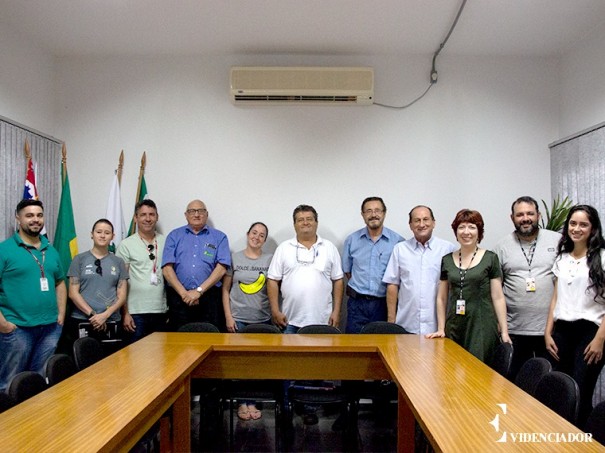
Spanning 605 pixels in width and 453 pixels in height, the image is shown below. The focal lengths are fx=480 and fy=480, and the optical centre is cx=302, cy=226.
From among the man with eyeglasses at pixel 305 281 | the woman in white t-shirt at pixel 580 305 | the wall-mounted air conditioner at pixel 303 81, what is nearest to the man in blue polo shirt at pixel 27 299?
the man with eyeglasses at pixel 305 281

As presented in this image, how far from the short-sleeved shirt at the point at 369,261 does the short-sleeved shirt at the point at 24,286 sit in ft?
8.27

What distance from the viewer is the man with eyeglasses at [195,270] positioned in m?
4.32

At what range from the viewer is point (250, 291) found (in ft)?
14.3

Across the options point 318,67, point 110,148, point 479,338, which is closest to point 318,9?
point 318,67

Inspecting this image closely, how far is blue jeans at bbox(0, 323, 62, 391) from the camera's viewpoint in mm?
3553

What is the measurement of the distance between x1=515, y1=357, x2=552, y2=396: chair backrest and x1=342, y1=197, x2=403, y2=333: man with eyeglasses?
5.59 feet

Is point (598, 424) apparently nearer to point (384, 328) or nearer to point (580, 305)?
point (580, 305)

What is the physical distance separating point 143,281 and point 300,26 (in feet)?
8.97

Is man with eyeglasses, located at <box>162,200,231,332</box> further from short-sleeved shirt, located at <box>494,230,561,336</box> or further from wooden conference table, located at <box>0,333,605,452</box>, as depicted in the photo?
short-sleeved shirt, located at <box>494,230,561,336</box>

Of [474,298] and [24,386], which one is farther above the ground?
[474,298]

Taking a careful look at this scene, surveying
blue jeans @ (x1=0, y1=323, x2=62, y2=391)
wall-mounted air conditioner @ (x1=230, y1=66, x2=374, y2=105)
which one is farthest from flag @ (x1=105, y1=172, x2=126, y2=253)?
wall-mounted air conditioner @ (x1=230, y1=66, x2=374, y2=105)

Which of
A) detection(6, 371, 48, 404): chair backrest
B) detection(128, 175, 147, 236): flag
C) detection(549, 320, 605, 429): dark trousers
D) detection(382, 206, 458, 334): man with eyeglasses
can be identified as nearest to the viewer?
detection(6, 371, 48, 404): chair backrest

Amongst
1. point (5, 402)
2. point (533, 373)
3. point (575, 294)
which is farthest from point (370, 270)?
point (5, 402)

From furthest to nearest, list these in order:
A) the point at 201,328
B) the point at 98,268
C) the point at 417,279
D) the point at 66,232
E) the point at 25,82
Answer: the point at 66,232, the point at 25,82, the point at 98,268, the point at 417,279, the point at 201,328
